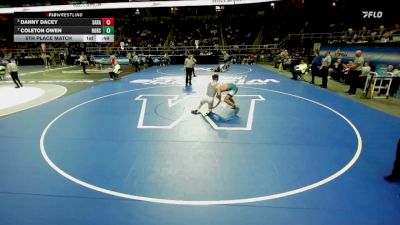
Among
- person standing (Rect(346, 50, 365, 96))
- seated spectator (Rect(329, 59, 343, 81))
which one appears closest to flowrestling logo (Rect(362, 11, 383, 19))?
seated spectator (Rect(329, 59, 343, 81))

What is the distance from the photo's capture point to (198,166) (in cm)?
598

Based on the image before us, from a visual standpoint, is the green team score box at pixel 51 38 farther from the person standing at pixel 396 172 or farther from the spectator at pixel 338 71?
the person standing at pixel 396 172

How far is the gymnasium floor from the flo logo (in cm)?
7

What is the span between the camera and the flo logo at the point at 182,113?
881cm

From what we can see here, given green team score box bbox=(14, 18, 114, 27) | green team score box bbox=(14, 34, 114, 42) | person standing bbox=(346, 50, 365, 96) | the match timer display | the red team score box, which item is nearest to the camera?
person standing bbox=(346, 50, 365, 96)

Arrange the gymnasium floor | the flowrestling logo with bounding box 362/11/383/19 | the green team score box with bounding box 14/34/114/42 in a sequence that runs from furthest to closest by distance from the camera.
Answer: the flowrestling logo with bounding box 362/11/383/19 → the green team score box with bounding box 14/34/114/42 → the gymnasium floor

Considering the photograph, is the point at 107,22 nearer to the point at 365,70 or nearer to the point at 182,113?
the point at 182,113

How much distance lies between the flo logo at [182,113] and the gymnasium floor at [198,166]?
2.7 inches

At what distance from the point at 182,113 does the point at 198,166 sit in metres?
4.41

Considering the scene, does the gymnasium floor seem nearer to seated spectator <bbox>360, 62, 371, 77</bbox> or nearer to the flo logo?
the flo logo

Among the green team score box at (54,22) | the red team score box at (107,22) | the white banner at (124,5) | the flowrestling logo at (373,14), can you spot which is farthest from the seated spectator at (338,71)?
the green team score box at (54,22)

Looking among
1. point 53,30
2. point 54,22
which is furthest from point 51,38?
point 54,22

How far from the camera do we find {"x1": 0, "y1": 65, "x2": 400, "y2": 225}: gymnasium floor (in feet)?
14.5

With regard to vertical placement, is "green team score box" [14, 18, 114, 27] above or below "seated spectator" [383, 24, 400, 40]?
below
